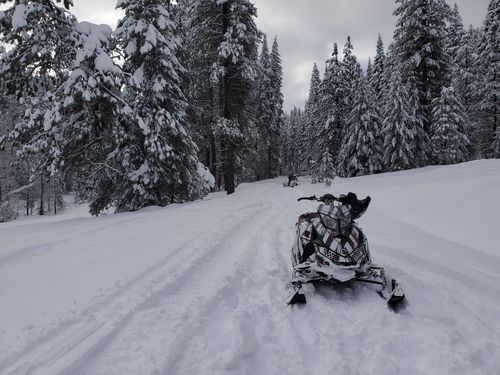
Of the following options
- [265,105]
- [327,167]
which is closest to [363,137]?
[327,167]

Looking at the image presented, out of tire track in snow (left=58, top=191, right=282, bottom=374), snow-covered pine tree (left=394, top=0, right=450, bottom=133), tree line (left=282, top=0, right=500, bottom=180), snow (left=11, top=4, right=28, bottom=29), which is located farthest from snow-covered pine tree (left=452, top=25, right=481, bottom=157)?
snow (left=11, top=4, right=28, bottom=29)

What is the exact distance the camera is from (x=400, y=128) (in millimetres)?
23406

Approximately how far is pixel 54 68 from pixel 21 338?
394 inches

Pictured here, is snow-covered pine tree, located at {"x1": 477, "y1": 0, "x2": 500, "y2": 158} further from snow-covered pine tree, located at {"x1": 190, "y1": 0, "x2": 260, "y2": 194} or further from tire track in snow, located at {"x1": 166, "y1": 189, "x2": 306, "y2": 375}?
tire track in snow, located at {"x1": 166, "y1": 189, "x2": 306, "y2": 375}

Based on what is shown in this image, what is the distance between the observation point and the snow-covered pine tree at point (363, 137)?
91.9ft

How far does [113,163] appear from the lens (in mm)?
12969

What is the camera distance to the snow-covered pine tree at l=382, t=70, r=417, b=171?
920 inches

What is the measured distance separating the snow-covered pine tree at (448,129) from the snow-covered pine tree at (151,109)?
60.8ft

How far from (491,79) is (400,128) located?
11.7 m

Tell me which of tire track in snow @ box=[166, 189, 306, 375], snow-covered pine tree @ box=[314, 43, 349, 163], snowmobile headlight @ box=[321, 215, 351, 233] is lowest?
tire track in snow @ box=[166, 189, 306, 375]

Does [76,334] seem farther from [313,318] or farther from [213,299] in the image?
[313,318]

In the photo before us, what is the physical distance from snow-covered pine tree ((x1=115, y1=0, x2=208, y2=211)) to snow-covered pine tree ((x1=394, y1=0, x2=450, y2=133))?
52.6 ft

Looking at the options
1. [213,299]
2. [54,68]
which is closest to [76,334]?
[213,299]

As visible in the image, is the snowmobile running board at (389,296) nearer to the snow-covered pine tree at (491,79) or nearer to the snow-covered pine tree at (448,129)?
the snow-covered pine tree at (448,129)
